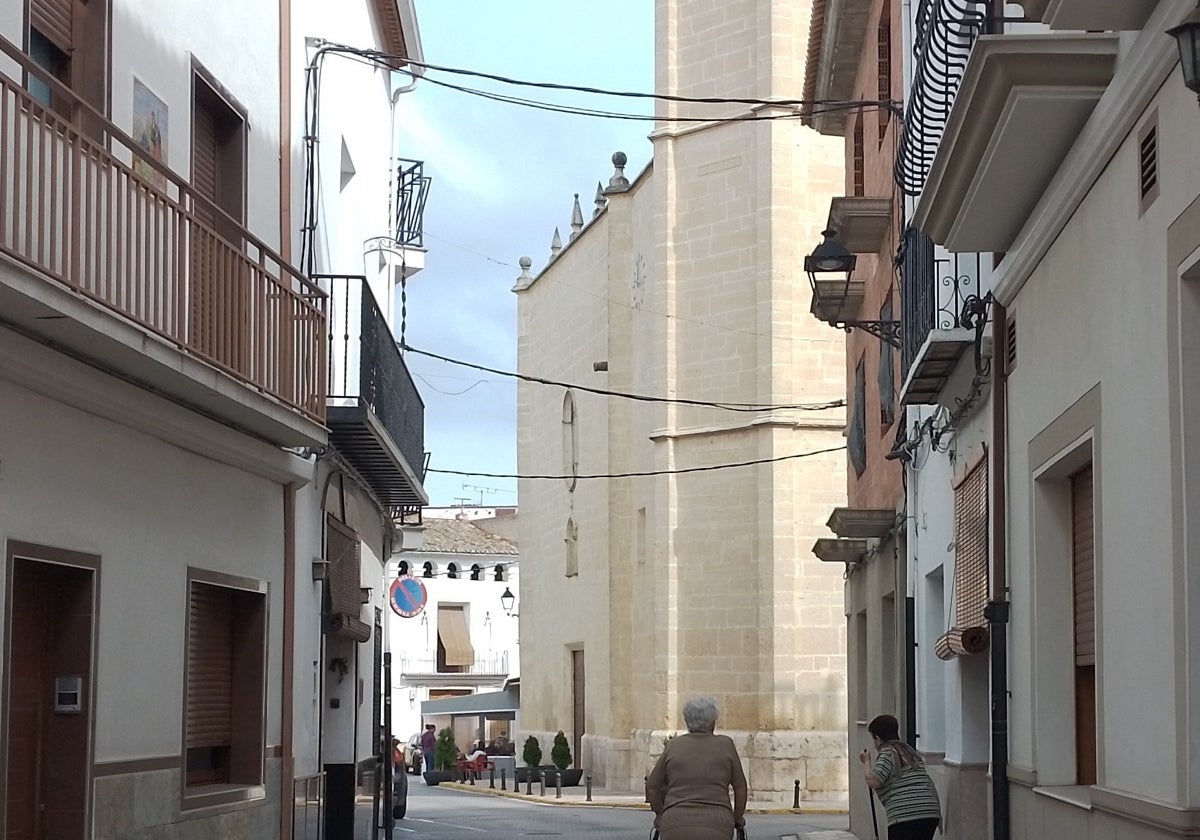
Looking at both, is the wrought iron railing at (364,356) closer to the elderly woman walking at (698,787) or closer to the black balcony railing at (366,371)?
the black balcony railing at (366,371)

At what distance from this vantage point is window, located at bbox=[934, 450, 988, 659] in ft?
34.4

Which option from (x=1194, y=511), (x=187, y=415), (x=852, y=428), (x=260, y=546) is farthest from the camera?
(x=852, y=428)

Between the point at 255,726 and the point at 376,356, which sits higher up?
the point at 376,356

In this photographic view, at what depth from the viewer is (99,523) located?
987 cm

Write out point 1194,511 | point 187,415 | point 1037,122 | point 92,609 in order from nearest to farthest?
point 1194,511 < point 1037,122 < point 92,609 < point 187,415

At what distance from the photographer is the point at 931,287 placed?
11.5 m

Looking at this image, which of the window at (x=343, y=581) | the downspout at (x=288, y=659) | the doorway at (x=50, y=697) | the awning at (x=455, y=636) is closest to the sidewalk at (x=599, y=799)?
the window at (x=343, y=581)

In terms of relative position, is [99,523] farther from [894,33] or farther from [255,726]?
[894,33]

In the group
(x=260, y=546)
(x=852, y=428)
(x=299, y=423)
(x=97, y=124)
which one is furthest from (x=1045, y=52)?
(x=852, y=428)

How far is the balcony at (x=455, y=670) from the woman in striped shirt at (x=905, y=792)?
5586cm

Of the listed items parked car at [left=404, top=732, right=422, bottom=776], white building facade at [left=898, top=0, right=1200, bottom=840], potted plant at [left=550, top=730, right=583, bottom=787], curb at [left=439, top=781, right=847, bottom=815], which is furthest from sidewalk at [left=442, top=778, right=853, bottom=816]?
white building facade at [left=898, top=0, right=1200, bottom=840]

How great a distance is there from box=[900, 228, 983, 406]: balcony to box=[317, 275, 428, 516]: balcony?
4.24 m

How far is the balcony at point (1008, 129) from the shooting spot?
6.99 m

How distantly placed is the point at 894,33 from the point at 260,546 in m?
7.17
